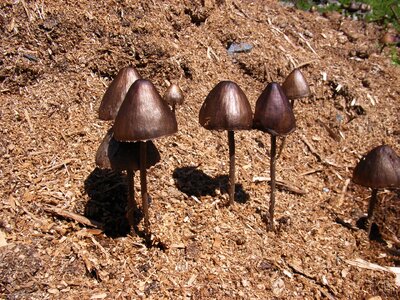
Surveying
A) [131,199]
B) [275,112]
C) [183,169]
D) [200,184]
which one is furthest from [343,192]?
[131,199]

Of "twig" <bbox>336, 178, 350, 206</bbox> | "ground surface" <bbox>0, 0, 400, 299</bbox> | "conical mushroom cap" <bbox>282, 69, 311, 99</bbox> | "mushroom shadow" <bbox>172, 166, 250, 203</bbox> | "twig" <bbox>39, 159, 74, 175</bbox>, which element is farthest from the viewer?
"twig" <bbox>336, 178, 350, 206</bbox>

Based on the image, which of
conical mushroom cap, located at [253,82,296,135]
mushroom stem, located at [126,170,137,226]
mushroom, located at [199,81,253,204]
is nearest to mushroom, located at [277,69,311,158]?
conical mushroom cap, located at [253,82,296,135]

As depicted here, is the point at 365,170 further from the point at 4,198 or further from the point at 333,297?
the point at 4,198

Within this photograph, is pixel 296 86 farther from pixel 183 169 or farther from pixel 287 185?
pixel 183 169

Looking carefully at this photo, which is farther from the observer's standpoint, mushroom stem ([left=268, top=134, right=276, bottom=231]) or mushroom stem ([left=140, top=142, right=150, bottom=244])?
mushroom stem ([left=268, top=134, right=276, bottom=231])

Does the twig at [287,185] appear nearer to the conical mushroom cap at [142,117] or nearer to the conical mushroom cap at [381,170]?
the conical mushroom cap at [381,170]

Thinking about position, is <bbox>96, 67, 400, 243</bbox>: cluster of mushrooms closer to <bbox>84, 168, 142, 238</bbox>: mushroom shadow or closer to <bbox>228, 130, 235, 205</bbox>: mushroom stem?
<bbox>228, 130, 235, 205</bbox>: mushroom stem

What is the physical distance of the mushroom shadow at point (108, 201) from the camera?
402 centimetres

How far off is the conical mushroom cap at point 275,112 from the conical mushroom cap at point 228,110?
0.41 ft

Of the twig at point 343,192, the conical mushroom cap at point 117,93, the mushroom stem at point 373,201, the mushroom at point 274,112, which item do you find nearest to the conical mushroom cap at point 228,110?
the mushroom at point 274,112

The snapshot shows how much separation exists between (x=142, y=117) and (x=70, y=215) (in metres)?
1.38

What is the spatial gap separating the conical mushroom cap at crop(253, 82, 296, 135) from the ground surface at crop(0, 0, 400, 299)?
3.48 feet

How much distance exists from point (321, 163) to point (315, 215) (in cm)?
118

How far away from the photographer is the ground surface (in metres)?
3.70
